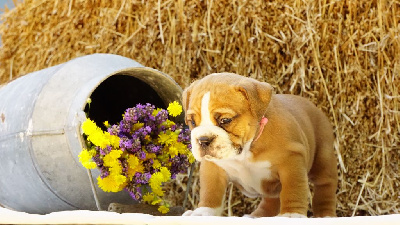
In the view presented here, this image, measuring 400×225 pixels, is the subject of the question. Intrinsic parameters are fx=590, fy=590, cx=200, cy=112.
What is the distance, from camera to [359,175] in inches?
118

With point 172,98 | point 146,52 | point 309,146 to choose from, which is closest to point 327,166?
point 309,146

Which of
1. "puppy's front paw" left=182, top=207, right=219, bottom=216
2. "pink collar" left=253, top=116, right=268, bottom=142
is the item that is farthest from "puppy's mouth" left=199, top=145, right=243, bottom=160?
"puppy's front paw" left=182, top=207, right=219, bottom=216

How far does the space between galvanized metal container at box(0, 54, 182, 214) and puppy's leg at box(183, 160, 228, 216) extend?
1.39 ft

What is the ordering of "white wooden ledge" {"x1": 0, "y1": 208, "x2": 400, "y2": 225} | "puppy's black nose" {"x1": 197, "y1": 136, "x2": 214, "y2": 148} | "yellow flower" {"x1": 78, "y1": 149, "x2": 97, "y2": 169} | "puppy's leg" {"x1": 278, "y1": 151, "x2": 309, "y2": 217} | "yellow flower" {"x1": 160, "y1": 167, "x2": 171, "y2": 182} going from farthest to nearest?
"yellow flower" {"x1": 160, "y1": 167, "x2": 171, "y2": 182}, "yellow flower" {"x1": 78, "y1": 149, "x2": 97, "y2": 169}, "puppy's leg" {"x1": 278, "y1": 151, "x2": 309, "y2": 217}, "puppy's black nose" {"x1": 197, "y1": 136, "x2": 214, "y2": 148}, "white wooden ledge" {"x1": 0, "y1": 208, "x2": 400, "y2": 225}

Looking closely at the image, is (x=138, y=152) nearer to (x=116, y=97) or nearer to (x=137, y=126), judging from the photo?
(x=137, y=126)

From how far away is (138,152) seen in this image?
2.38 m

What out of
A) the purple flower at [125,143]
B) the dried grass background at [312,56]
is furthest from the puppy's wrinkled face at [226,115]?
the dried grass background at [312,56]

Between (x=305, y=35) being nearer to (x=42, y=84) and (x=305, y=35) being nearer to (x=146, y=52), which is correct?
(x=146, y=52)

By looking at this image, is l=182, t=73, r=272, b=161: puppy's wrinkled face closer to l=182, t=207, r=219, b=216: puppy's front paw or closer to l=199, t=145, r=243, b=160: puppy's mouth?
l=199, t=145, r=243, b=160: puppy's mouth

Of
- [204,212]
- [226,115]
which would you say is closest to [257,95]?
[226,115]

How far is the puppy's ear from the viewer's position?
2039 millimetres

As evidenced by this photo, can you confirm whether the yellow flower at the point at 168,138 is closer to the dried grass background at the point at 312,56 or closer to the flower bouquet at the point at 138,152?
the flower bouquet at the point at 138,152

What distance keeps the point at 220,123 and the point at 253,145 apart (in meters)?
0.20

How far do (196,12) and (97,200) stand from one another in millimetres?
1208
